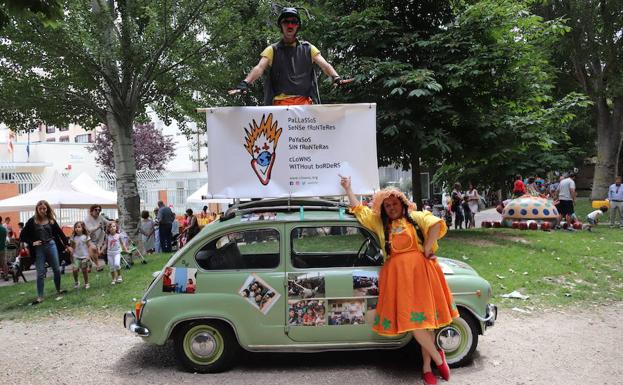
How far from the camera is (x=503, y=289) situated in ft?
27.8

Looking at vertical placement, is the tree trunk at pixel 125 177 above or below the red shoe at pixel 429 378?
above

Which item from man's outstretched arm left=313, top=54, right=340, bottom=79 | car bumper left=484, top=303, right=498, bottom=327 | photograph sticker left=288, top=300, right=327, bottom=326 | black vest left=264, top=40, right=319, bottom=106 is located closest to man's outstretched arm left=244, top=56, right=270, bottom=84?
black vest left=264, top=40, right=319, bottom=106

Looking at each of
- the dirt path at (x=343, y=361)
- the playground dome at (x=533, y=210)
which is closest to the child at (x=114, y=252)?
the dirt path at (x=343, y=361)

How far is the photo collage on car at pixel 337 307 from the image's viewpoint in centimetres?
493

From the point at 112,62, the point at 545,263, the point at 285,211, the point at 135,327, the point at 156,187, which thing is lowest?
the point at 545,263

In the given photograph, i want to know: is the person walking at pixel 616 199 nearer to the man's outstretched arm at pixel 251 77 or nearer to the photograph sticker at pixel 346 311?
the man's outstretched arm at pixel 251 77

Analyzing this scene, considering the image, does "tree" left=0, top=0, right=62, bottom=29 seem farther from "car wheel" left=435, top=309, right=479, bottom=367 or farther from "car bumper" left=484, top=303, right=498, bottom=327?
"car bumper" left=484, top=303, right=498, bottom=327

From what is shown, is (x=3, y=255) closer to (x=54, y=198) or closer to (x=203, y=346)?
(x=54, y=198)

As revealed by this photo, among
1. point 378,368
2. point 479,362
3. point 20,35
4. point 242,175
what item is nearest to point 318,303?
point 378,368

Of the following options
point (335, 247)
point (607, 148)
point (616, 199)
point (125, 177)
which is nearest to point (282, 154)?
point (335, 247)

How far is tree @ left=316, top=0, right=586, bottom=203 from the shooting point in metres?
12.5

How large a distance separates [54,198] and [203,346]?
13.9 meters

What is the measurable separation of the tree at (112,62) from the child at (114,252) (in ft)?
11.1

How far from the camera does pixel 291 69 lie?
6.19m
